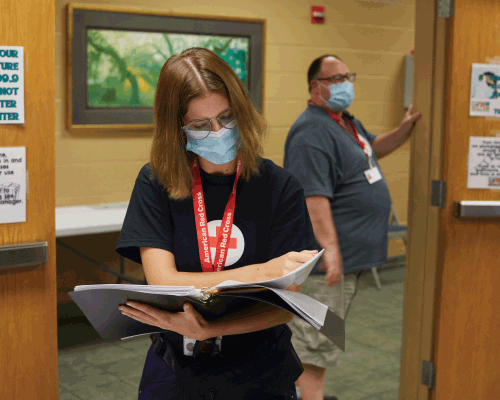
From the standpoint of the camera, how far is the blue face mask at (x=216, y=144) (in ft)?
4.13

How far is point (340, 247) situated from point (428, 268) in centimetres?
36

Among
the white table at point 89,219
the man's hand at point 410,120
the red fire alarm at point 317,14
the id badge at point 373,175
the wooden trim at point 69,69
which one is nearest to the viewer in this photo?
the man's hand at point 410,120

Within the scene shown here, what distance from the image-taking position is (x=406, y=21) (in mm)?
5113

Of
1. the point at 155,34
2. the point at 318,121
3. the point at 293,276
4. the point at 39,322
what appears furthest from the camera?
the point at 155,34

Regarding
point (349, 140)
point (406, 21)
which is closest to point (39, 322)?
point (349, 140)

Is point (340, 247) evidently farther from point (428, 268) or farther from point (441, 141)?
point (441, 141)

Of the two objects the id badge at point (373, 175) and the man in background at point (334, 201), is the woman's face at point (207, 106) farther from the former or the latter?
the id badge at point (373, 175)

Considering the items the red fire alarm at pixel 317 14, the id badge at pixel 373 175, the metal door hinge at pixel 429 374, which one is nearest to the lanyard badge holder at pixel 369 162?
the id badge at pixel 373 175

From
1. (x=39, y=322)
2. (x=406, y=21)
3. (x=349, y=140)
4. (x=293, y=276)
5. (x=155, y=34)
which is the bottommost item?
(x=39, y=322)

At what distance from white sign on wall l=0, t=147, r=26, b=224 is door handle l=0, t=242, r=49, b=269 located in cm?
8

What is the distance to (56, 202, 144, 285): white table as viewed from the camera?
10.5 feet

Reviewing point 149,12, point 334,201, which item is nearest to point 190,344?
point 334,201

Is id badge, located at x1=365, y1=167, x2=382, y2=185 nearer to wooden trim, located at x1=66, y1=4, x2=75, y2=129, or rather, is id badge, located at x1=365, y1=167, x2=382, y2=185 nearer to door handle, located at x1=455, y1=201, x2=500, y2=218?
door handle, located at x1=455, y1=201, x2=500, y2=218

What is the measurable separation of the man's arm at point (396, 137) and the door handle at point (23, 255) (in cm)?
148
